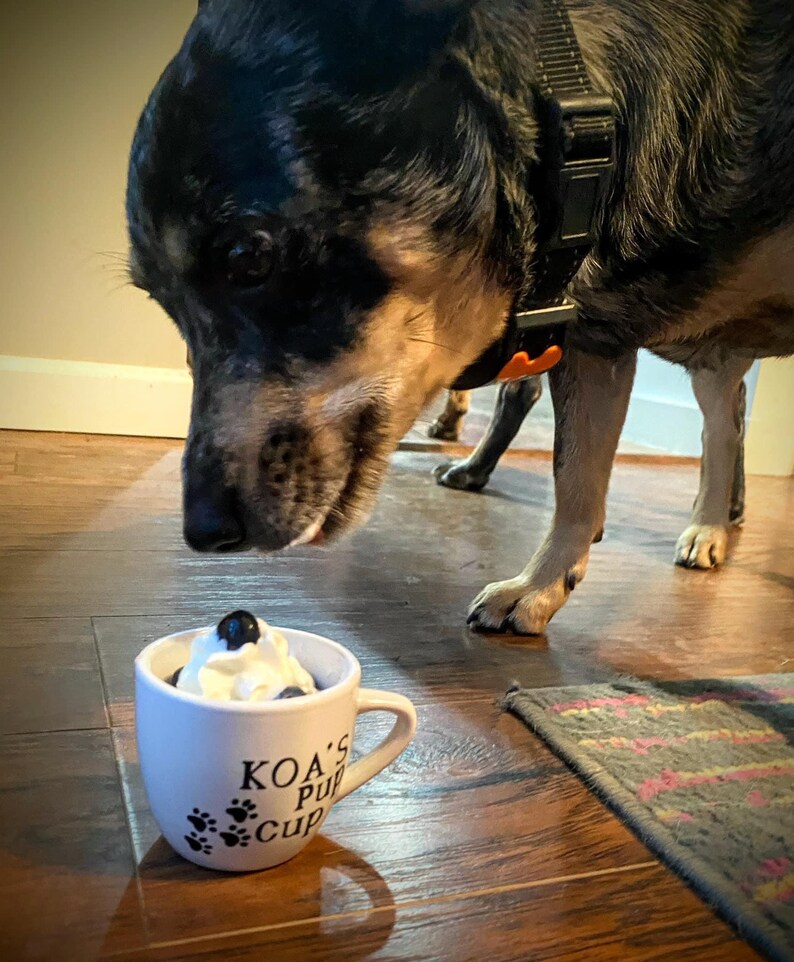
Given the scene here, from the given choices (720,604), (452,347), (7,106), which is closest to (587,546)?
(720,604)

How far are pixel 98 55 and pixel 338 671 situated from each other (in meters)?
2.08

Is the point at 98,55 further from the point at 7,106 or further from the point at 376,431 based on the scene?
the point at 376,431

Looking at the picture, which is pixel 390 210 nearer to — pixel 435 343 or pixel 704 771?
pixel 435 343

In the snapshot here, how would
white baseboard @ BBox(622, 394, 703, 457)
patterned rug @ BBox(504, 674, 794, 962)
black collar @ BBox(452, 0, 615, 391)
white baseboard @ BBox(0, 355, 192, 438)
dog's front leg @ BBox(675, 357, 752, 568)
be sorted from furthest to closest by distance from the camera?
white baseboard @ BBox(622, 394, 703, 457), white baseboard @ BBox(0, 355, 192, 438), dog's front leg @ BBox(675, 357, 752, 568), black collar @ BBox(452, 0, 615, 391), patterned rug @ BBox(504, 674, 794, 962)

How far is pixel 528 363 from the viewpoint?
117 cm

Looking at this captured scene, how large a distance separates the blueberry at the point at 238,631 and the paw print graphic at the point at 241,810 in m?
0.10

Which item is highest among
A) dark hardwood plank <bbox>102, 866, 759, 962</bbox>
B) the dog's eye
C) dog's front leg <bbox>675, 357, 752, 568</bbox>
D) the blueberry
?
the dog's eye

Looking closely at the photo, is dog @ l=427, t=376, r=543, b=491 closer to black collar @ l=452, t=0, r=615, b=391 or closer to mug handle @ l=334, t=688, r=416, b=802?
black collar @ l=452, t=0, r=615, b=391

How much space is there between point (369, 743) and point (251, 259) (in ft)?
1.57

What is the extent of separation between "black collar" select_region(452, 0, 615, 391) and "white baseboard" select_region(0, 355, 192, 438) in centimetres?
156

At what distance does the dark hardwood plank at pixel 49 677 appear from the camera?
85 centimetres

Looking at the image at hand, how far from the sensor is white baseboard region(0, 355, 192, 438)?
2318mm

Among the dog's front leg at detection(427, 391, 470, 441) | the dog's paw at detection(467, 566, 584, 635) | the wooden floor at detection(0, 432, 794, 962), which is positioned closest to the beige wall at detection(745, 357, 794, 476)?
the dog's front leg at detection(427, 391, 470, 441)

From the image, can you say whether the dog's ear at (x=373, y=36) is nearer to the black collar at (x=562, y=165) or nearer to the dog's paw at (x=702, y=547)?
the black collar at (x=562, y=165)
